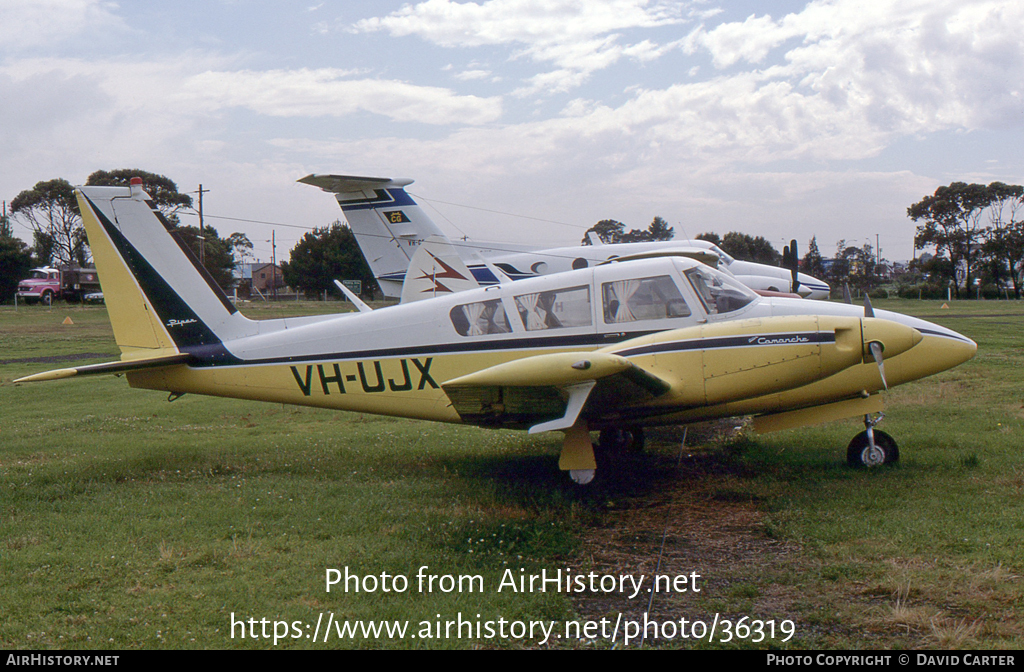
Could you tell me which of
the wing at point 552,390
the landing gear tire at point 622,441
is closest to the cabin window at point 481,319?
the wing at point 552,390

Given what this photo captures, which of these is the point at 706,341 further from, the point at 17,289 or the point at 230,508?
the point at 17,289

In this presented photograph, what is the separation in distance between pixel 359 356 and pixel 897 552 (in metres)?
5.98

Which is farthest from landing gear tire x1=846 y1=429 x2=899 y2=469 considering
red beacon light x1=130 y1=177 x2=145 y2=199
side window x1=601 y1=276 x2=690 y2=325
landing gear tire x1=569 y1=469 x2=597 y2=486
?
red beacon light x1=130 y1=177 x2=145 y2=199

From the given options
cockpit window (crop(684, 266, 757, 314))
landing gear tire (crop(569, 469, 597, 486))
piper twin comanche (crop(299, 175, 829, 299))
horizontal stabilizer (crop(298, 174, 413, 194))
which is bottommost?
landing gear tire (crop(569, 469, 597, 486))

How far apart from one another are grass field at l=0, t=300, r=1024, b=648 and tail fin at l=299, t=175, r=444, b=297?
797 centimetres

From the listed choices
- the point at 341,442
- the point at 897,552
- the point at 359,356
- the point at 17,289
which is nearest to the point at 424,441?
the point at 341,442

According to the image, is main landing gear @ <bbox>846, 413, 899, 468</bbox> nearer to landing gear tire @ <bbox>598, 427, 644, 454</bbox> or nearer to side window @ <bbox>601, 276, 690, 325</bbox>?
side window @ <bbox>601, 276, 690, 325</bbox>

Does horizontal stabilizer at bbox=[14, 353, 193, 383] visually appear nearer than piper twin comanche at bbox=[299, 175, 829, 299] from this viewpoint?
Yes

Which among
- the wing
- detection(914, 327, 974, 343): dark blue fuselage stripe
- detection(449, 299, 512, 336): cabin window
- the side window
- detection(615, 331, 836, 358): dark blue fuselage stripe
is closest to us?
the wing

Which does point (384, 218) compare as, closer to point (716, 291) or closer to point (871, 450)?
point (716, 291)

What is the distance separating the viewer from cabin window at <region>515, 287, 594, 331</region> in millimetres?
8242

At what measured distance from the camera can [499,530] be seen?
21.3 ft

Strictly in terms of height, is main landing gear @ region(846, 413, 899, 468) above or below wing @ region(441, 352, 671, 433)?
below

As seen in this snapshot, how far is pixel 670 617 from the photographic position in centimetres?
473
